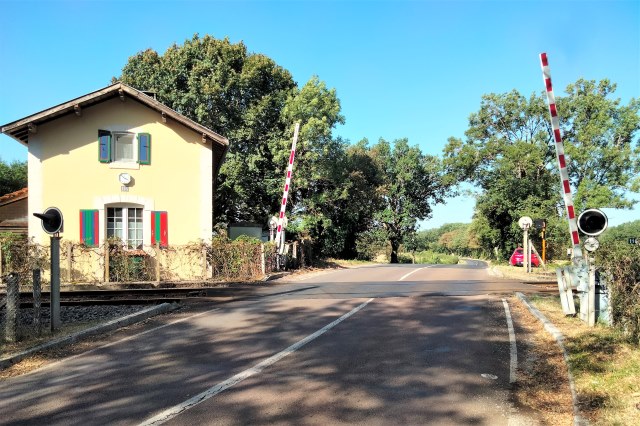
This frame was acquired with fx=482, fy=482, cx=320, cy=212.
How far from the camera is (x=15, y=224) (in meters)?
21.7

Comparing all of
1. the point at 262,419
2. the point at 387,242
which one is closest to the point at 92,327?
the point at 262,419

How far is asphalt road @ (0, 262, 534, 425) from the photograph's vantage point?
179 inches

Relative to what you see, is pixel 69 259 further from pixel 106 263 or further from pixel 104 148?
pixel 104 148

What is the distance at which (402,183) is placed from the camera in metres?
46.9

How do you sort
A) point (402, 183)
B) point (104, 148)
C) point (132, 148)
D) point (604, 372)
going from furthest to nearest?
1. point (402, 183)
2. point (132, 148)
3. point (104, 148)
4. point (604, 372)

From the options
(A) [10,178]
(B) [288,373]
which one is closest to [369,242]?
(A) [10,178]

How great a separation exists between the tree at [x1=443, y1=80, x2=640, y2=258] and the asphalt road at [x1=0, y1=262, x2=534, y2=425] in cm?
2873

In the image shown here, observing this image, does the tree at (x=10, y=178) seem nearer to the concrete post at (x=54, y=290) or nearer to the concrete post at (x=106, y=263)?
the concrete post at (x=106, y=263)

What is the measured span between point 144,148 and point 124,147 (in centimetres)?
84

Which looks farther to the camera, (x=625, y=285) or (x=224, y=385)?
(x=625, y=285)

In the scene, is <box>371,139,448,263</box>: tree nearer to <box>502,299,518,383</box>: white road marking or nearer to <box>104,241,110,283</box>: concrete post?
<box>104,241,110,283</box>: concrete post

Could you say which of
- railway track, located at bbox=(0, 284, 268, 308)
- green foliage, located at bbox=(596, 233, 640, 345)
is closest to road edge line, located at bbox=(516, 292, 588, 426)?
green foliage, located at bbox=(596, 233, 640, 345)

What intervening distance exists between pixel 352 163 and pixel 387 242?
940 centimetres

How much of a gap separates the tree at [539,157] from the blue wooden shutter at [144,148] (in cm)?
2666
